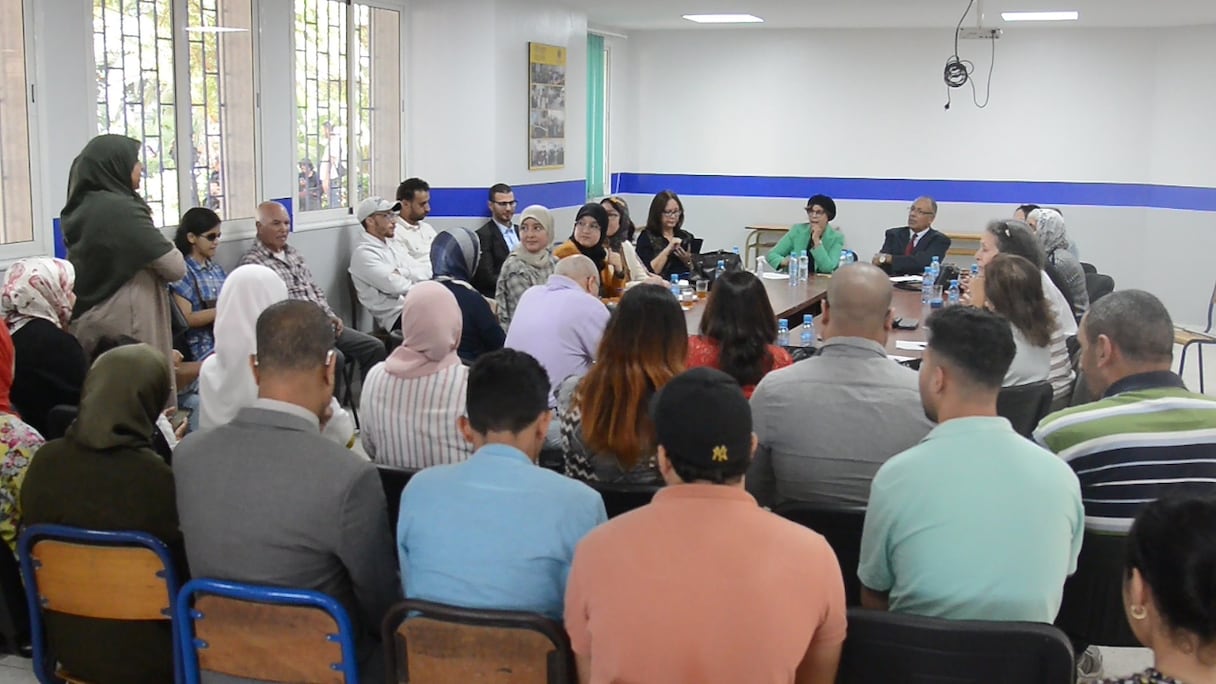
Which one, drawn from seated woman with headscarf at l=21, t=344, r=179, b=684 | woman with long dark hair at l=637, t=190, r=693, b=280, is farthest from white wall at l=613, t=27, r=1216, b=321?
seated woman with headscarf at l=21, t=344, r=179, b=684

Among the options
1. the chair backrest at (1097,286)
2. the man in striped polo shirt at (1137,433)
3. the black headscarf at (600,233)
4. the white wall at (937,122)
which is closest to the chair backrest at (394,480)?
the man in striped polo shirt at (1137,433)

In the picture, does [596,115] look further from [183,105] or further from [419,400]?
[419,400]

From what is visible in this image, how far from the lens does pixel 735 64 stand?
38.8 ft

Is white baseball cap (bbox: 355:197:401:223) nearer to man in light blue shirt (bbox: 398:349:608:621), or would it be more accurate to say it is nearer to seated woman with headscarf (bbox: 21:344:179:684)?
seated woman with headscarf (bbox: 21:344:179:684)

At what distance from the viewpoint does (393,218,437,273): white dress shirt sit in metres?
7.34

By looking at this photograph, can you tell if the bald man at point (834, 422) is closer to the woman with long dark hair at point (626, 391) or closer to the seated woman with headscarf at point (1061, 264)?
the woman with long dark hair at point (626, 391)

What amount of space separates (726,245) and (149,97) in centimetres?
739

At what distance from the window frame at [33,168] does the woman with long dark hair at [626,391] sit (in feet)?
10.1

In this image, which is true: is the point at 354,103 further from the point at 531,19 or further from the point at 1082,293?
the point at 1082,293

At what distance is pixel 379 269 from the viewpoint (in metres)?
6.80

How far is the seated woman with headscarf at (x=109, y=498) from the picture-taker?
100.0 inches

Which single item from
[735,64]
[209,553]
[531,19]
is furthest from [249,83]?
[735,64]

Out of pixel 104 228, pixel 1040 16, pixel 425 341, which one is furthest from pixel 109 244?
pixel 1040 16

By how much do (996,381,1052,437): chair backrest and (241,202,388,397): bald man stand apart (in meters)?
3.29
